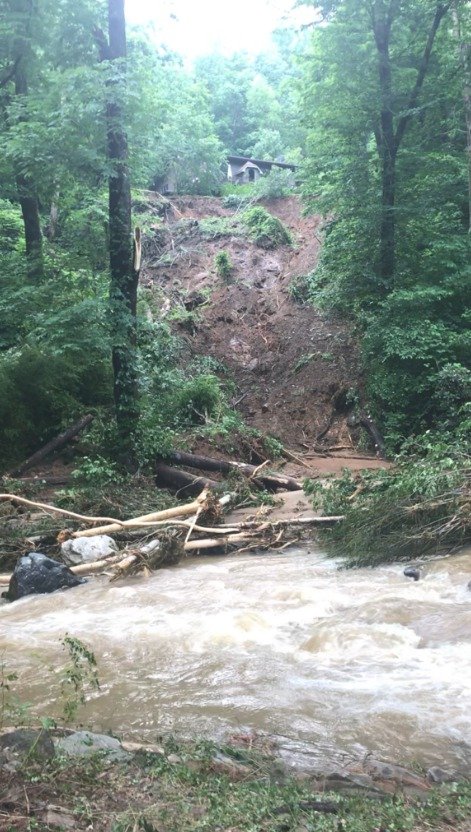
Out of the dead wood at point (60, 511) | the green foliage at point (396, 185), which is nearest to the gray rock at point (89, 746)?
the dead wood at point (60, 511)

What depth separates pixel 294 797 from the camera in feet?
9.29

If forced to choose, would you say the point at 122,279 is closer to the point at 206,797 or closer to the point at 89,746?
the point at 89,746

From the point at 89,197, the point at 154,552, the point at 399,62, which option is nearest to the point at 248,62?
the point at 399,62

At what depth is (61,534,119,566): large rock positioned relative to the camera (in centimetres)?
823

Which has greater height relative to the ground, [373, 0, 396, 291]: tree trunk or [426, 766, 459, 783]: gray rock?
[373, 0, 396, 291]: tree trunk

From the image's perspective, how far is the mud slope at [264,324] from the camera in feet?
59.1

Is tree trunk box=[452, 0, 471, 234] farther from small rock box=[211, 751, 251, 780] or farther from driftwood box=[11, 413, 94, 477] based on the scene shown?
small rock box=[211, 751, 251, 780]

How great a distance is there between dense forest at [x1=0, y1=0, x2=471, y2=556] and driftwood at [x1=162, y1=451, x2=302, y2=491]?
52 centimetres

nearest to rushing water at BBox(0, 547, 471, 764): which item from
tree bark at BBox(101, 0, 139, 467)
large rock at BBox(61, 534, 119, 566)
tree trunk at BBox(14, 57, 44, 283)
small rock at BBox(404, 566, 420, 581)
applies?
small rock at BBox(404, 566, 420, 581)

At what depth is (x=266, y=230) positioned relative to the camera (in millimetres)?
25891

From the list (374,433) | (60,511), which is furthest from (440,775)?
(374,433)

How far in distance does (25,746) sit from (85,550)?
17.7 feet

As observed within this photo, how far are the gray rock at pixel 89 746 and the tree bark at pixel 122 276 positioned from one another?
8.85 metres

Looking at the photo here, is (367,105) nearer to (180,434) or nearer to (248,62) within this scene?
(180,434)
